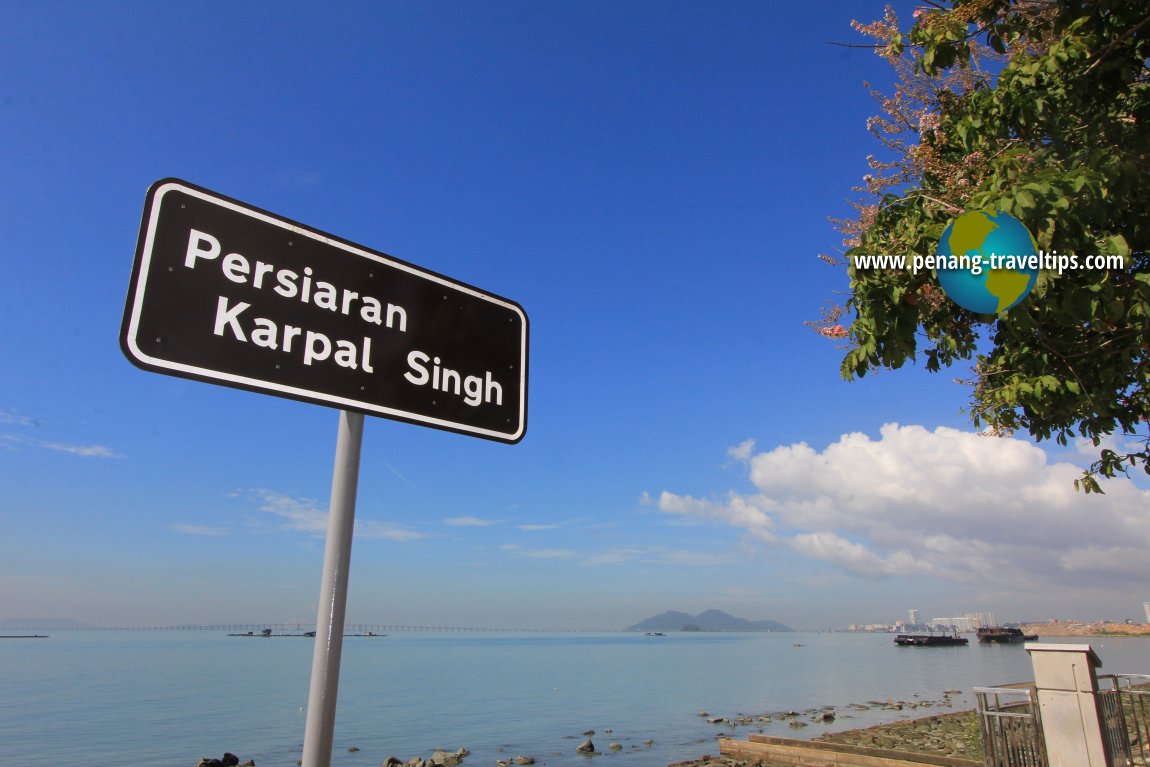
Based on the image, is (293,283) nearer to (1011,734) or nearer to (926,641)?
(1011,734)

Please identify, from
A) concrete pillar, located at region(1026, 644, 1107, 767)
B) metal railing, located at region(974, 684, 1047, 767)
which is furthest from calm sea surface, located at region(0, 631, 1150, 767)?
concrete pillar, located at region(1026, 644, 1107, 767)

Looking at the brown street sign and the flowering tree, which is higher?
the flowering tree

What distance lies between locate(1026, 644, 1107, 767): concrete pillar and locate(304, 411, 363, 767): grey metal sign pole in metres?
9.03

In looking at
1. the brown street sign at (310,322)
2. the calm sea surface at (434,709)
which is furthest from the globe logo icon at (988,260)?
the calm sea surface at (434,709)

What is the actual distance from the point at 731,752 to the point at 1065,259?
69.7 ft

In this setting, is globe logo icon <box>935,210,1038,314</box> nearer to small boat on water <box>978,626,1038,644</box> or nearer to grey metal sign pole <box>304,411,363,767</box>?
grey metal sign pole <box>304,411,363,767</box>

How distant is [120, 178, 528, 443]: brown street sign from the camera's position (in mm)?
1640

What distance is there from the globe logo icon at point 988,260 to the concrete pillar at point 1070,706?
198 inches

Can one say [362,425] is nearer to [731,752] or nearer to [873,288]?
[873,288]

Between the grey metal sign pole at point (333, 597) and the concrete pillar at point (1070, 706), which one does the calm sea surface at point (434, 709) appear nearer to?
the concrete pillar at point (1070, 706)

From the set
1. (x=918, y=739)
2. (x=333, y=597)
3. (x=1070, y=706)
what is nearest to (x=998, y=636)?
(x=918, y=739)

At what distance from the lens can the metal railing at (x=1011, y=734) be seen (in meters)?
8.62

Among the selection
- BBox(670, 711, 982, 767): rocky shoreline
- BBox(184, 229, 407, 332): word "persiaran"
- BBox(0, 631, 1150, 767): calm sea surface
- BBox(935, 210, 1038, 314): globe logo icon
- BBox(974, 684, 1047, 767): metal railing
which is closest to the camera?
BBox(184, 229, 407, 332): word "persiaran"

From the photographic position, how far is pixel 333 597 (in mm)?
1702
